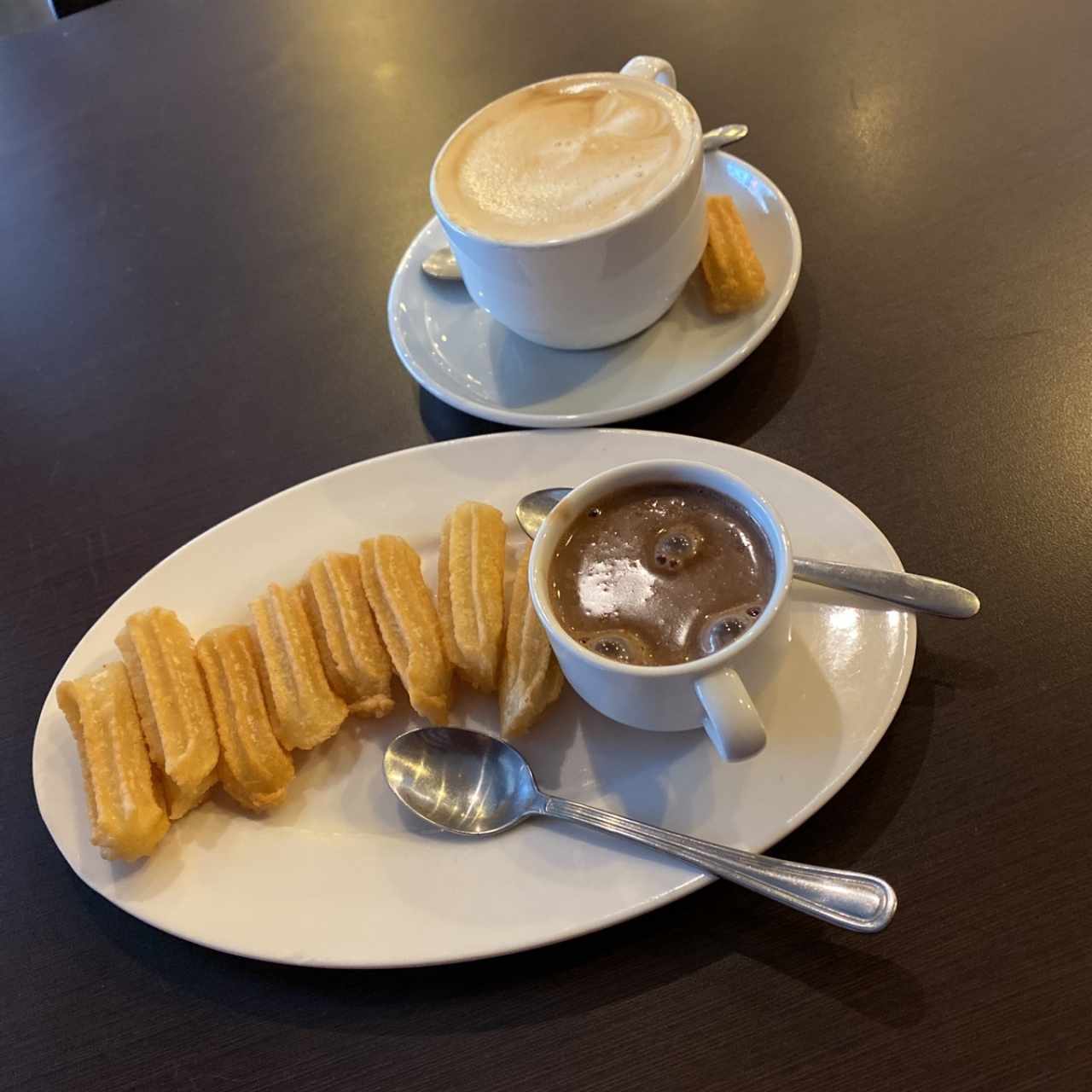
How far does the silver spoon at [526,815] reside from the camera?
584mm

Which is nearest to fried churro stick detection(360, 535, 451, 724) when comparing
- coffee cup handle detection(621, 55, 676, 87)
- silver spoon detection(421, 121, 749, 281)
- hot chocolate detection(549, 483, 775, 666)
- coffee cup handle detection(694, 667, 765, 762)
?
hot chocolate detection(549, 483, 775, 666)

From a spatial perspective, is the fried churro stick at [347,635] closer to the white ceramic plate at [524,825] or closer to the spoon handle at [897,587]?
the white ceramic plate at [524,825]

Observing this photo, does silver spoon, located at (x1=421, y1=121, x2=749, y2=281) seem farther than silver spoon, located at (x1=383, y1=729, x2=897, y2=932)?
Yes

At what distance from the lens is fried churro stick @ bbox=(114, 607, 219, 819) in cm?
71

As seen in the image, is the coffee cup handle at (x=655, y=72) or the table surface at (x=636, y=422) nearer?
the table surface at (x=636, y=422)

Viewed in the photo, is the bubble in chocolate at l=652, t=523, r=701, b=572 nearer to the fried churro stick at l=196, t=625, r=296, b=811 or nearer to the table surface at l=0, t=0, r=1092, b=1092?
the table surface at l=0, t=0, r=1092, b=1092

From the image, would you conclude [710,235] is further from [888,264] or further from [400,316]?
[400,316]

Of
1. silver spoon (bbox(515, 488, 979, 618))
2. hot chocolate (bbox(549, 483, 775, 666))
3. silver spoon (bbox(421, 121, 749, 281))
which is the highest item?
silver spoon (bbox(421, 121, 749, 281))

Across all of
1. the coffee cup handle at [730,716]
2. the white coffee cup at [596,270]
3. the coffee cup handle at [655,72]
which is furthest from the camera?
the coffee cup handle at [655,72]

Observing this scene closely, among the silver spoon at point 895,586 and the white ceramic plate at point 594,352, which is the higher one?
the white ceramic plate at point 594,352

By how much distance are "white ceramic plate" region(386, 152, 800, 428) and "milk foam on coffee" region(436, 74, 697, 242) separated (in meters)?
0.13

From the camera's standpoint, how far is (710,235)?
0.97 m

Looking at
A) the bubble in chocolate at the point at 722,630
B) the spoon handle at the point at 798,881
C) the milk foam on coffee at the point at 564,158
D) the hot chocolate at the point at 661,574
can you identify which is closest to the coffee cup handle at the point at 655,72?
Result: the milk foam on coffee at the point at 564,158

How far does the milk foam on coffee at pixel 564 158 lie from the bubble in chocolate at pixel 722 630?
0.39 m
